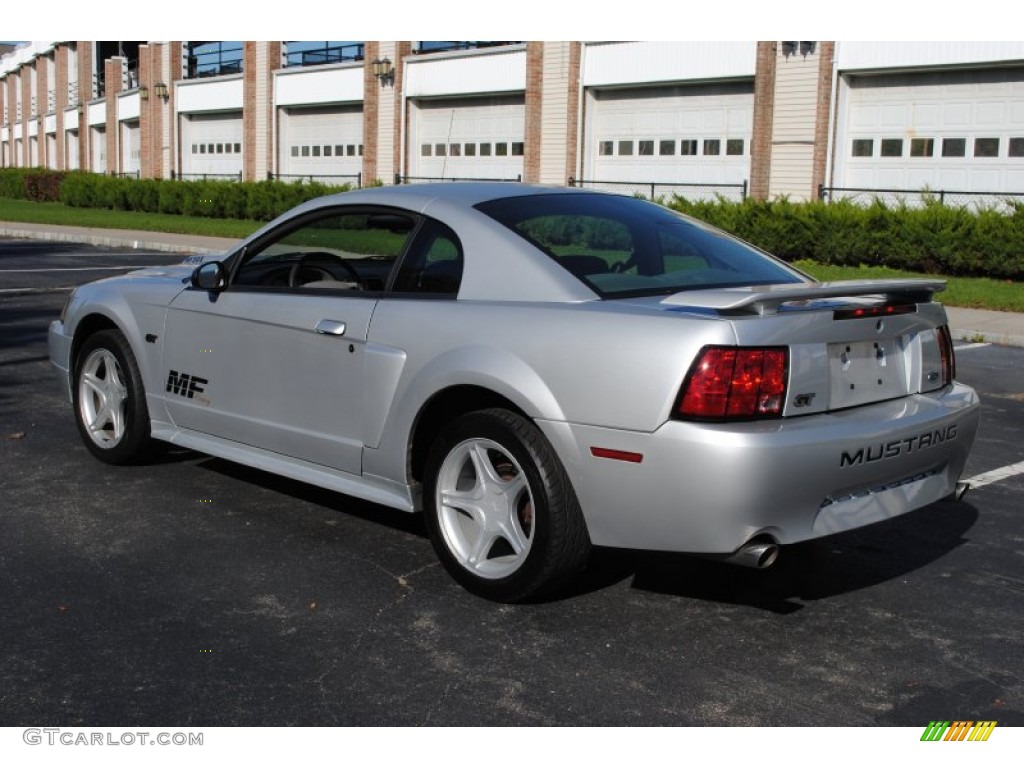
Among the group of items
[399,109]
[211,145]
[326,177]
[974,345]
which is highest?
[399,109]

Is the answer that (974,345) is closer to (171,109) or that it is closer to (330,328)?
(330,328)

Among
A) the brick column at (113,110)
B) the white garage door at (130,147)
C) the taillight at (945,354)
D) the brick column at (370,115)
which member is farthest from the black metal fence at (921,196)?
the brick column at (113,110)

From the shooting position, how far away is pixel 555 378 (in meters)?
4.22

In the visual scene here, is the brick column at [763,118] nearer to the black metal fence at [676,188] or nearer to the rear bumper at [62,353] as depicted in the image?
the black metal fence at [676,188]

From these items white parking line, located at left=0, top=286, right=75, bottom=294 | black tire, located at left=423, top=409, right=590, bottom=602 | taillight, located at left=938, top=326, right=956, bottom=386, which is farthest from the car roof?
white parking line, located at left=0, top=286, right=75, bottom=294

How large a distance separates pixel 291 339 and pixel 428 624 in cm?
159

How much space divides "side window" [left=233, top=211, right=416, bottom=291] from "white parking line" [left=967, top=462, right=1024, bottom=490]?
11.2 feet

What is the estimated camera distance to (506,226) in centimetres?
477

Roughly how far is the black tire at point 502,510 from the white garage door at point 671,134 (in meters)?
22.5

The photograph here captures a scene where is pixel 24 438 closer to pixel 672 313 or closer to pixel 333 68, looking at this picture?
pixel 672 313

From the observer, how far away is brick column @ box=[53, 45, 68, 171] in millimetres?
64188

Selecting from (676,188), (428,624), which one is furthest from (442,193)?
Result: (676,188)
